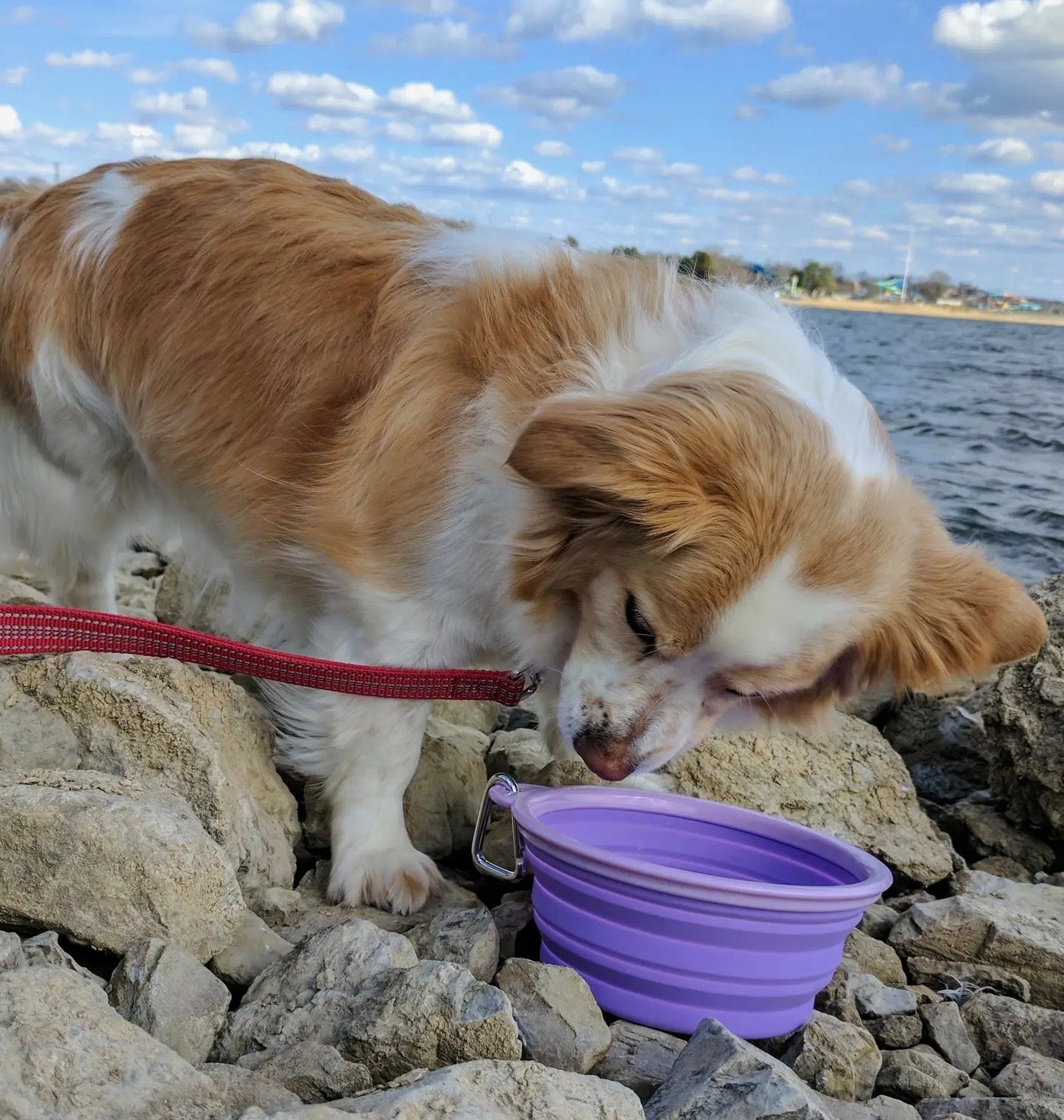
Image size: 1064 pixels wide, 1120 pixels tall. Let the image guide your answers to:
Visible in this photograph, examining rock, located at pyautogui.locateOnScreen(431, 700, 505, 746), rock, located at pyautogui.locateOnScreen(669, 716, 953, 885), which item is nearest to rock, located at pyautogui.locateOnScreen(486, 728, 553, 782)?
rock, located at pyautogui.locateOnScreen(431, 700, 505, 746)

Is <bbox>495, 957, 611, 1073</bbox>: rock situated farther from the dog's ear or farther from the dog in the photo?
the dog's ear

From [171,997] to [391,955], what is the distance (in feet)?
1.32

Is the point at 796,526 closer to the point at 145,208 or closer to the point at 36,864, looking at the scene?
the point at 36,864

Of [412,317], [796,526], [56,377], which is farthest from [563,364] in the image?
[56,377]

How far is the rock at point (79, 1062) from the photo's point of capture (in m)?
1.49

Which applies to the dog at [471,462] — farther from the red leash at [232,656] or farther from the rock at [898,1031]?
the rock at [898,1031]

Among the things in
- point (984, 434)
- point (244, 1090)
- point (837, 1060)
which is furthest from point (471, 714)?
point (984, 434)

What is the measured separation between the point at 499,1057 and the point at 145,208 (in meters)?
2.76

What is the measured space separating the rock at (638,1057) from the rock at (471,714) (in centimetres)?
164

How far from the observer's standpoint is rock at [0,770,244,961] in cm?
213

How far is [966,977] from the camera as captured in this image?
9.47 feet

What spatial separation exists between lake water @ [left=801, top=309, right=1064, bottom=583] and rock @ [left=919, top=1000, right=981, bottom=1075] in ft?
3.85

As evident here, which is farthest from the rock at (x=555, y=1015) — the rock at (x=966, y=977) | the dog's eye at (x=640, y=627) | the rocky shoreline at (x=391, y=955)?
the rock at (x=966, y=977)

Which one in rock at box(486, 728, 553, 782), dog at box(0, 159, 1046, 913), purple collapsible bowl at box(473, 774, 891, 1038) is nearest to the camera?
purple collapsible bowl at box(473, 774, 891, 1038)
